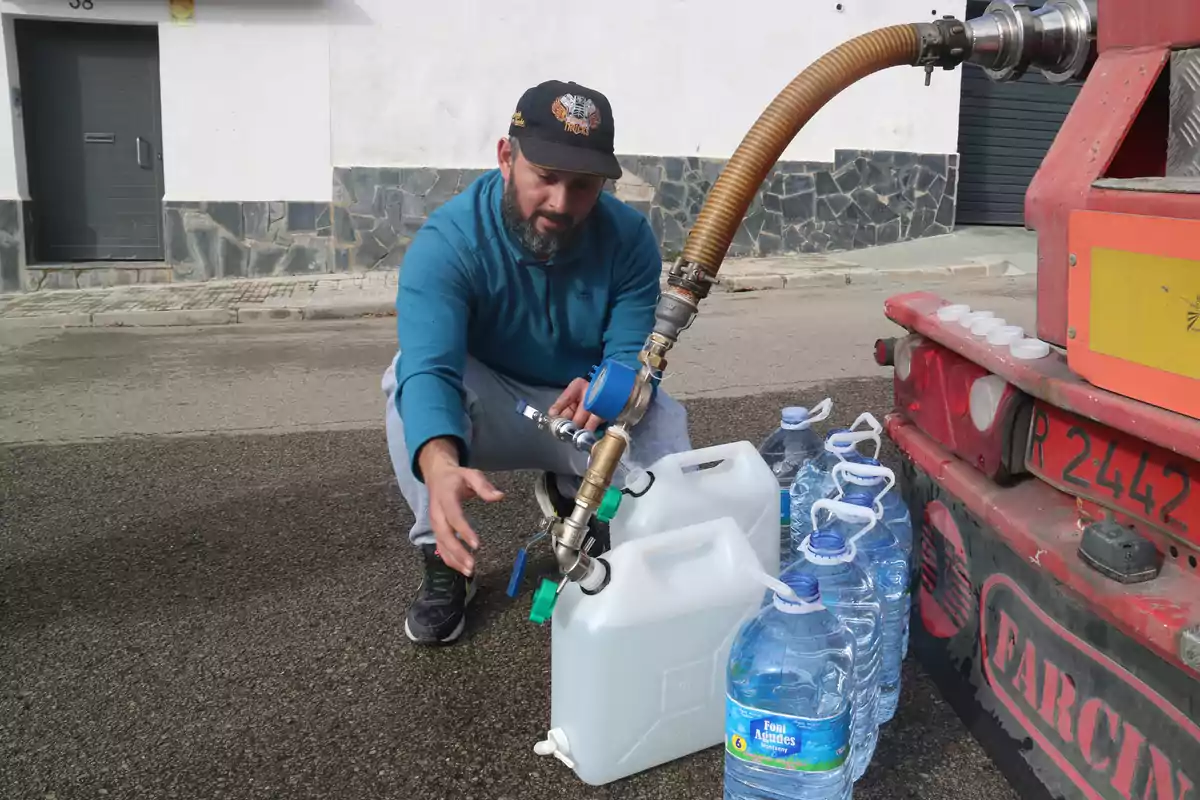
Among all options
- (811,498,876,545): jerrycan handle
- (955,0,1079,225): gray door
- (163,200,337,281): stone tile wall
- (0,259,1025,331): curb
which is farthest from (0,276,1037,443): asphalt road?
(955,0,1079,225): gray door

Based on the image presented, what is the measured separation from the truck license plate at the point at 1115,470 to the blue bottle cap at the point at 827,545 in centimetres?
41

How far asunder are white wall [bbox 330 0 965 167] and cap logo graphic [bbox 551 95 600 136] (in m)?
8.36

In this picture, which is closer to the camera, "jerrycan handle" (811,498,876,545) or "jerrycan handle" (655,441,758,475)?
"jerrycan handle" (811,498,876,545)

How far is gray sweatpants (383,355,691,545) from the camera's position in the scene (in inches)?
108

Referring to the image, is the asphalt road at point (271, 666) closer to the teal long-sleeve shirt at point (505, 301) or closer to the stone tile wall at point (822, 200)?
the teal long-sleeve shirt at point (505, 301)

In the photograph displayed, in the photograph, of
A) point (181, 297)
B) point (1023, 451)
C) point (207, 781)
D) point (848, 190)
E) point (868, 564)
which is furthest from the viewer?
point (848, 190)

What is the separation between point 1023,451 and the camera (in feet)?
6.41

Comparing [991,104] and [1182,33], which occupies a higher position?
[991,104]

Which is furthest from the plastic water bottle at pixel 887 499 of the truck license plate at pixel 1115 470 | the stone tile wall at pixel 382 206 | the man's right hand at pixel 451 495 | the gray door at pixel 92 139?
the gray door at pixel 92 139

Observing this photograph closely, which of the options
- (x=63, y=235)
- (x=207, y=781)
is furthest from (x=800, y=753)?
(x=63, y=235)

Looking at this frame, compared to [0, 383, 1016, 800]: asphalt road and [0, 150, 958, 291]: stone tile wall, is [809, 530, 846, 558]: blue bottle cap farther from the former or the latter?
[0, 150, 958, 291]: stone tile wall

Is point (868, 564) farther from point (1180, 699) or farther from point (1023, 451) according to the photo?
point (1180, 699)

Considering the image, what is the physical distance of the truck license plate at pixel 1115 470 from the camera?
1.53 m

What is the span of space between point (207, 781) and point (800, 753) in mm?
1265
